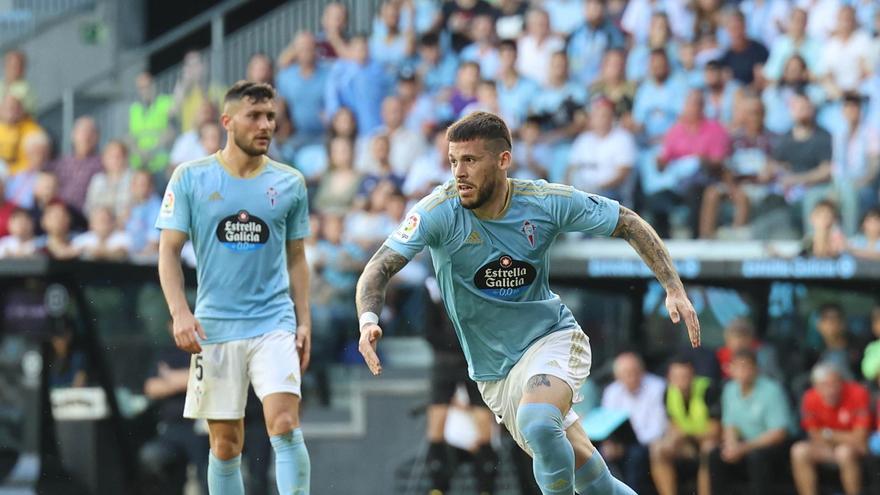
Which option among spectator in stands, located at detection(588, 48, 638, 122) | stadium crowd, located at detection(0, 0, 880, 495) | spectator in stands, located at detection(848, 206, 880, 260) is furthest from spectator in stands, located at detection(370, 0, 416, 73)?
spectator in stands, located at detection(848, 206, 880, 260)

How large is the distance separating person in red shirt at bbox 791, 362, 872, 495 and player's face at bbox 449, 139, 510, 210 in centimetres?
568

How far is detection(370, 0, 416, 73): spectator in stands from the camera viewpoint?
16.5 metres

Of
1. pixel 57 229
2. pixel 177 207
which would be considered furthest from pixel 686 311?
pixel 57 229

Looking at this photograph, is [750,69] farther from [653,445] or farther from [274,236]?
[274,236]

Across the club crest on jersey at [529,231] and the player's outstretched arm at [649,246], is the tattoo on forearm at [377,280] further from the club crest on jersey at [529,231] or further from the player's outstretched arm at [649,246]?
the player's outstretched arm at [649,246]

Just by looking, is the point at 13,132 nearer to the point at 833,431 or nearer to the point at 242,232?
the point at 242,232

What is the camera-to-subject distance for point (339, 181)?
48.9ft

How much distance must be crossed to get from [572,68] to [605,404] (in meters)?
3.86

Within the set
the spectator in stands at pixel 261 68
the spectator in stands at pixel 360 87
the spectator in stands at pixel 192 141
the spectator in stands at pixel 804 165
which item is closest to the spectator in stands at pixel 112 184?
the spectator in stands at pixel 192 141

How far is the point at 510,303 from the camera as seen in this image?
760 cm

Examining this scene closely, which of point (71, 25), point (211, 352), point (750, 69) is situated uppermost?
point (71, 25)

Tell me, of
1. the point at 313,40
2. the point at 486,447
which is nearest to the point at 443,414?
the point at 486,447

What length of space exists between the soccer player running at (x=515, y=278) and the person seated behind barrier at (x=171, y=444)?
6.36 metres

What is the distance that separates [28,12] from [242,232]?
14.4 m
